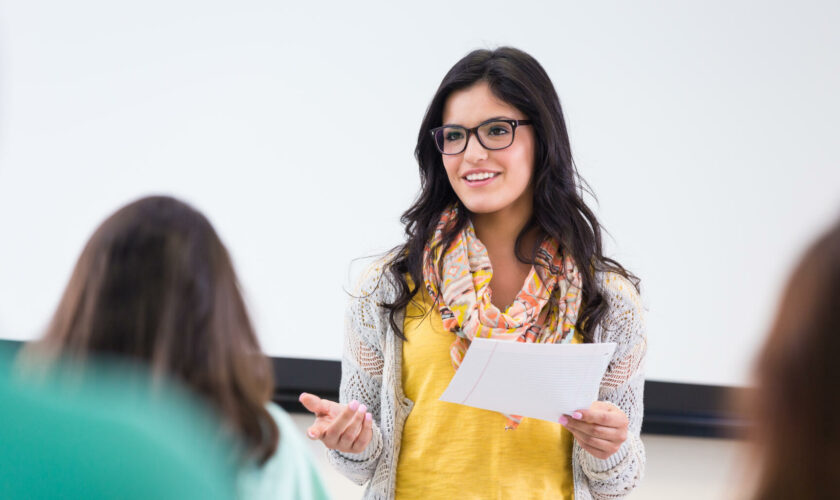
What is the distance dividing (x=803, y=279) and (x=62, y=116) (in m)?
2.01

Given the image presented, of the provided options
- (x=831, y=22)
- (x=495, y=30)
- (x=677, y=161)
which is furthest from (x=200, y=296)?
(x=831, y=22)

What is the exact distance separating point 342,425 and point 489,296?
0.37m

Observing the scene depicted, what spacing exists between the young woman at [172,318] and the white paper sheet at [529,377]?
0.44 meters

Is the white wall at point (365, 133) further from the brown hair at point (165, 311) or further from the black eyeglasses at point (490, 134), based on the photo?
the brown hair at point (165, 311)

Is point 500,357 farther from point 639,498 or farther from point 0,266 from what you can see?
point 0,266

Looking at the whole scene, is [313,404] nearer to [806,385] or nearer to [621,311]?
[621,311]

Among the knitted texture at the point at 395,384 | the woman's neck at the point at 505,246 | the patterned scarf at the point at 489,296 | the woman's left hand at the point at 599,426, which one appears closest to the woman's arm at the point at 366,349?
the knitted texture at the point at 395,384

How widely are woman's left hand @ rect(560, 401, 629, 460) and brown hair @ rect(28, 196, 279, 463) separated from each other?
0.63m

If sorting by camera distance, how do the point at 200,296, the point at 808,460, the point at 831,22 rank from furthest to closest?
the point at 831,22 → the point at 200,296 → the point at 808,460

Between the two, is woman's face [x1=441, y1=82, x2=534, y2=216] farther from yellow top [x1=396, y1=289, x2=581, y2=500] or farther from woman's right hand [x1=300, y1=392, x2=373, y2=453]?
woman's right hand [x1=300, y1=392, x2=373, y2=453]

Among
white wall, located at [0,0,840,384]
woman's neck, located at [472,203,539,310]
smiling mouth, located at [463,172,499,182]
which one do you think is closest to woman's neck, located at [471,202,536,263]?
woman's neck, located at [472,203,539,310]

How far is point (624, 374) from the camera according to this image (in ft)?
5.05

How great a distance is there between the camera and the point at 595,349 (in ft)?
4.24

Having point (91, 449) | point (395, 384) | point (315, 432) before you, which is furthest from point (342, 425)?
point (91, 449)
